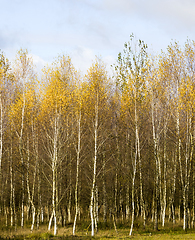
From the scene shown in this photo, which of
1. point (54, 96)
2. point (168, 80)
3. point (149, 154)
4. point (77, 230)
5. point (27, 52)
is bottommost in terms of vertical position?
point (77, 230)

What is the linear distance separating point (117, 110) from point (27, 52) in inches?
377

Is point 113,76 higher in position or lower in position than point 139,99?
higher

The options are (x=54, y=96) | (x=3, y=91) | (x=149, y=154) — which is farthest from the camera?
(x=149, y=154)

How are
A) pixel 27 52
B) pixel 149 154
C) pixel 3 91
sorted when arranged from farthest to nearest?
pixel 149 154
pixel 27 52
pixel 3 91

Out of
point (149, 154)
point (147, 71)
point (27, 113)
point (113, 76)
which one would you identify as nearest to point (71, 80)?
point (113, 76)

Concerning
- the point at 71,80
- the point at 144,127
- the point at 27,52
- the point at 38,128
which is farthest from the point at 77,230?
the point at 27,52

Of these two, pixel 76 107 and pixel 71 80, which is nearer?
pixel 76 107

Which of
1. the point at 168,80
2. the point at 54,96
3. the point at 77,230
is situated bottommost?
the point at 77,230

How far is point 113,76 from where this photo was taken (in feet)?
85.4

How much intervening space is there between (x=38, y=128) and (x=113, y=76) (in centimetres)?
878

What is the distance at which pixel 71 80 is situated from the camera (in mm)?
26141

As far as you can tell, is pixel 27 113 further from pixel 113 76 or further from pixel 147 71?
pixel 147 71

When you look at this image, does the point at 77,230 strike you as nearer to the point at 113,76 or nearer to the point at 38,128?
the point at 38,128

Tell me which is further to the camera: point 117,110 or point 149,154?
point 149,154
